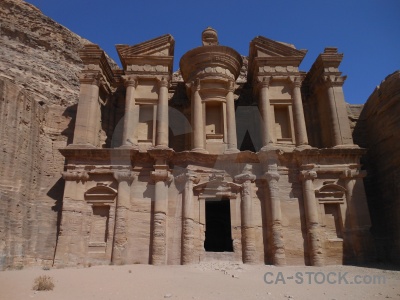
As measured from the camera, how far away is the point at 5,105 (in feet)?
49.9

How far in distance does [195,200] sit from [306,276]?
5.65 meters

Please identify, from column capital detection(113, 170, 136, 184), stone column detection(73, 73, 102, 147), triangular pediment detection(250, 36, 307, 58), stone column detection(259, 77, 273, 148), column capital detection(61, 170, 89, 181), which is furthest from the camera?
triangular pediment detection(250, 36, 307, 58)

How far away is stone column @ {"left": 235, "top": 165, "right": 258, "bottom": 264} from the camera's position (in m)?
14.5

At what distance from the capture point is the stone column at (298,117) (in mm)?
17047

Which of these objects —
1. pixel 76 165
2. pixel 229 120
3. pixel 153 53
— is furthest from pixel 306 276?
pixel 153 53

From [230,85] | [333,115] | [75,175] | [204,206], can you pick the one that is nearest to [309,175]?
[333,115]

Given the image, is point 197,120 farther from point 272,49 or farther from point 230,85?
point 272,49

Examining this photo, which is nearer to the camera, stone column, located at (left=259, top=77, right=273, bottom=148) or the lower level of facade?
the lower level of facade

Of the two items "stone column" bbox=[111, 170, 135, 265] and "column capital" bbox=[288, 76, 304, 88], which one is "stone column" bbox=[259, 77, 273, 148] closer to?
"column capital" bbox=[288, 76, 304, 88]

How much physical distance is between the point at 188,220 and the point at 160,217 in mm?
1213

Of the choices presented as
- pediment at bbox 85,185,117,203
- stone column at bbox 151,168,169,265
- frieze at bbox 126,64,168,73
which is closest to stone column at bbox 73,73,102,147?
frieze at bbox 126,64,168,73

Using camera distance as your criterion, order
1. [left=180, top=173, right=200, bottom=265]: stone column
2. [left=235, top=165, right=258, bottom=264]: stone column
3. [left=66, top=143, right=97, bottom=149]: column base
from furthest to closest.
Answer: [left=66, top=143, right=97, bottom=149]: column base < [left=235, top=165, right=258, bottom=264]: stone column < [left=180, top=173, right=200, bottom=265]: stone column

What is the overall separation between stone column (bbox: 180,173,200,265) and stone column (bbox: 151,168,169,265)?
80 centimetres

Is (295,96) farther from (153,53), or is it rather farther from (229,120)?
(153,53)
